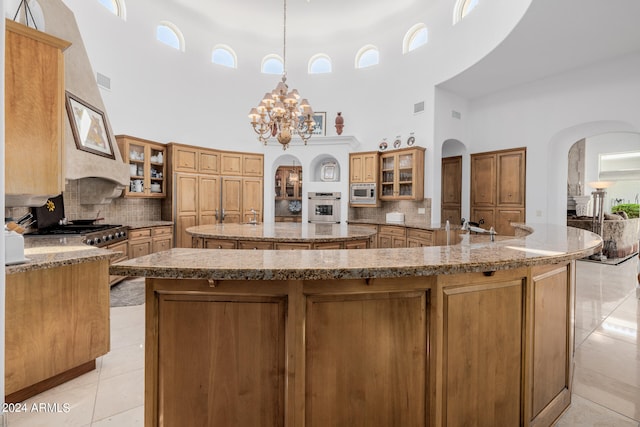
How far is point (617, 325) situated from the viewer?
3.26 meters

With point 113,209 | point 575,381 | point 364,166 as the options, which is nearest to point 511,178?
point 364,166

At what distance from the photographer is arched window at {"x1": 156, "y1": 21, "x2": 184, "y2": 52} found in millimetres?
6510

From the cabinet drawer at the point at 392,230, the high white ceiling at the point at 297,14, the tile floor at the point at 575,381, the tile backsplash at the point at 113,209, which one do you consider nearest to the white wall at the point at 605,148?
the cabinet drawer at the point at 392,230

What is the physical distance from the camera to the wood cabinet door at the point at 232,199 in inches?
276

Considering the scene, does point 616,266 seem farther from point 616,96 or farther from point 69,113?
point 69,113

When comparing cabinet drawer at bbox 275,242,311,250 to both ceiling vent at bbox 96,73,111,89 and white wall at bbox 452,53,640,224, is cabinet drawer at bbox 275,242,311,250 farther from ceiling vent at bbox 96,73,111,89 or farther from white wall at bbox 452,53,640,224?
white wall at bbox 452,53,640,224

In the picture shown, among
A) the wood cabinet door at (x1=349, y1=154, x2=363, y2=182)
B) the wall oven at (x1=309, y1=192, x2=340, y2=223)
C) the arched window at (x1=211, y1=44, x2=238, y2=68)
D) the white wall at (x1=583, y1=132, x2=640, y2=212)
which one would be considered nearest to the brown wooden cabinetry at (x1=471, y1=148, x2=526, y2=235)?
the wood cabinet door at (x1=349, y1=154, x2=363, y2=182)

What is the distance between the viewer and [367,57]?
7523 millimetres

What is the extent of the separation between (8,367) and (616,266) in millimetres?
8899

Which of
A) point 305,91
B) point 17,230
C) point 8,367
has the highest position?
point 305,91

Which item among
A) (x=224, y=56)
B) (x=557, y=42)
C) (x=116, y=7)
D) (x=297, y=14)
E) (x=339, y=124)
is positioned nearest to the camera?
(x=557, y=42)

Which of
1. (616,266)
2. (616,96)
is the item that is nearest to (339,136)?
(616,96)

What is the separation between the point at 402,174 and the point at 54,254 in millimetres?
5823

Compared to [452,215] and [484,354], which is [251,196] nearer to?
[452,215]
